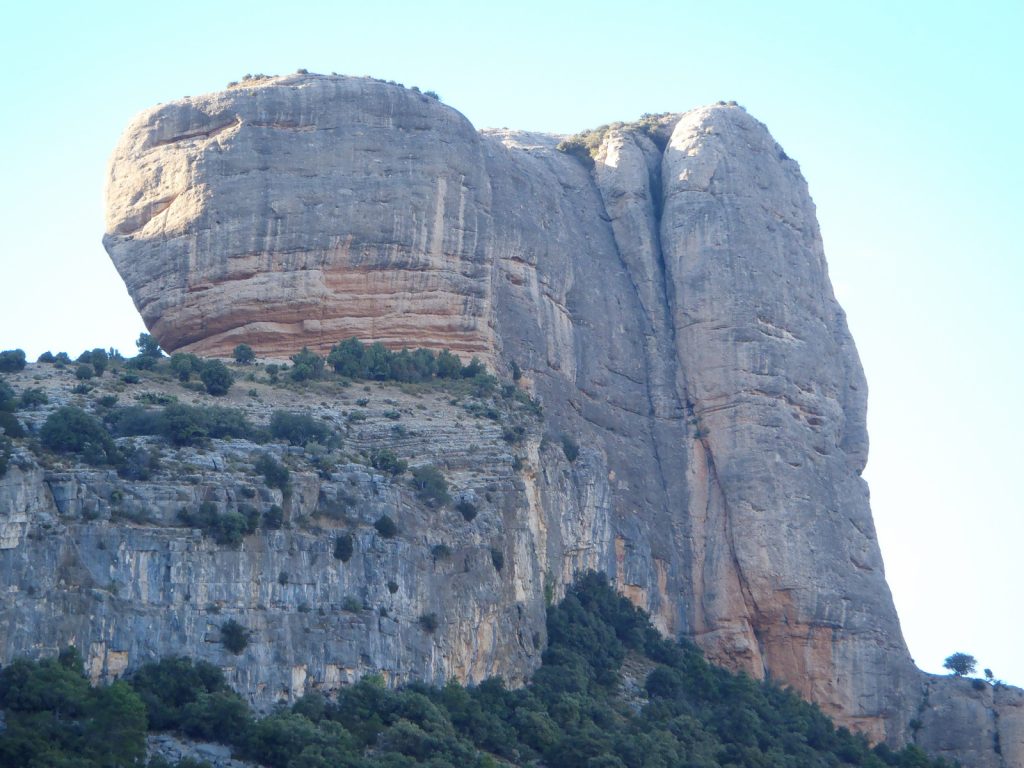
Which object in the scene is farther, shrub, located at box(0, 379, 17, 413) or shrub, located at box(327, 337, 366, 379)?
shrub, located at box(327, 337, 366, 379)

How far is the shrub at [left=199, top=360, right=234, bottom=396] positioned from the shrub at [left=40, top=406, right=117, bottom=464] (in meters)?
7.30

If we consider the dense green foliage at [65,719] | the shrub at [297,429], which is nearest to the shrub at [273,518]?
the shrub at [297,429]

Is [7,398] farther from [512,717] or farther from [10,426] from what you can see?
[512,717]

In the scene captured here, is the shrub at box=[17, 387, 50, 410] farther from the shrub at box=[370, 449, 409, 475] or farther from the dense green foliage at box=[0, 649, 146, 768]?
the dense green foliage at box=[0, 649, 146, 768]

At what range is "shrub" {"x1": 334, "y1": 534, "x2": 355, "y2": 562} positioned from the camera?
56219 mm

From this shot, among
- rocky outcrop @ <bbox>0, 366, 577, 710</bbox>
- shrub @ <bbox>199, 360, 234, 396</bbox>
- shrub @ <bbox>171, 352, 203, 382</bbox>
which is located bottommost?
rocky outcrop @ <bbox>0, 366, 577, 710</bbox>

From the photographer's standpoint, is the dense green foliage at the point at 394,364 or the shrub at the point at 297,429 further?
the dense green foliage at the point at 394,364

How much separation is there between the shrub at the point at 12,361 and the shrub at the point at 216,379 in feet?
16.3

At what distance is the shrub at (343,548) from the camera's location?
5622cm

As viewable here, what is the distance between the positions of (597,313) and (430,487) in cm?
1723

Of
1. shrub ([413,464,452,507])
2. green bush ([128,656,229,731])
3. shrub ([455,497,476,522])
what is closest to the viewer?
green bush ([128,656,229,731])

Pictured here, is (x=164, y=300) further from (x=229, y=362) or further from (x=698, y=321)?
(x=698, y=321)

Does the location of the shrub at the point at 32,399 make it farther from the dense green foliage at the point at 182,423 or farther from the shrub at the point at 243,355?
the shrub at the point at 243,355

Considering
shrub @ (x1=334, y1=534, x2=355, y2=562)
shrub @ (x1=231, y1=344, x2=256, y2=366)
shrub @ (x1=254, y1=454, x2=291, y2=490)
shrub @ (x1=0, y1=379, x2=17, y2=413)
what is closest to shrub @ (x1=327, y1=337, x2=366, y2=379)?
shrub @ (x1=231, y1=344, x2=256, y2=366)
